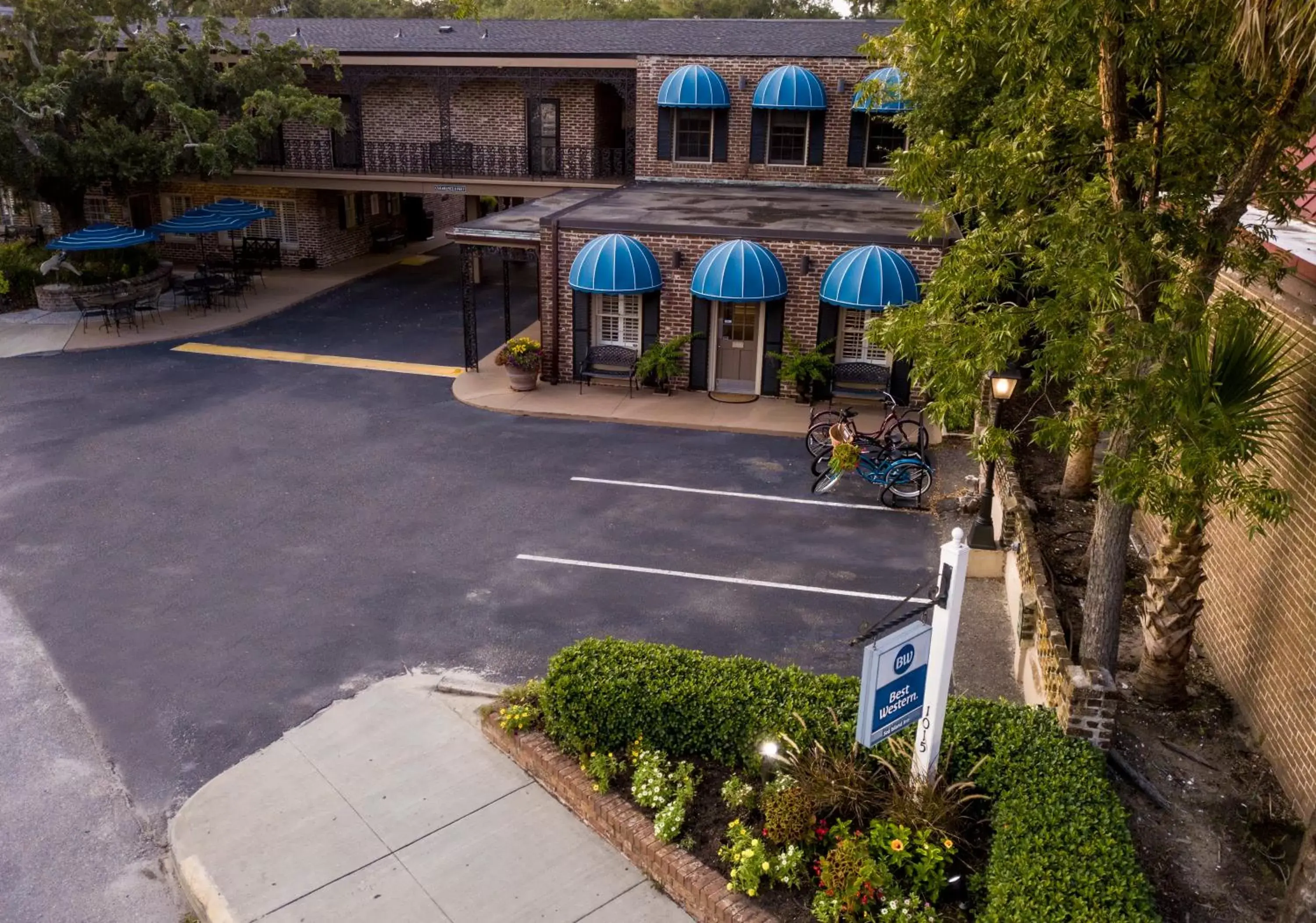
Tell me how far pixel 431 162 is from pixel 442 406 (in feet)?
41.9

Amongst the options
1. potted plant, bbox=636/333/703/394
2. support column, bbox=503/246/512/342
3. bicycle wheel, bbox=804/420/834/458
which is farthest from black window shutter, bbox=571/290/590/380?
bicycle wheel, bbox=804/420/834/458

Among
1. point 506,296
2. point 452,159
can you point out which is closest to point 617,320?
point 506,296

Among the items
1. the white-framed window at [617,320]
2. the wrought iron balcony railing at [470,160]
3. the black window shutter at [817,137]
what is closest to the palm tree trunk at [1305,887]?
the white-framed window at [617,320]

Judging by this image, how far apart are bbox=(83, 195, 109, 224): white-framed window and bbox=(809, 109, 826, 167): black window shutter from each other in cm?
2166

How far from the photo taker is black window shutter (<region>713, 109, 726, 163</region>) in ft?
86.5

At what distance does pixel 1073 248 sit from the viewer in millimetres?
7602

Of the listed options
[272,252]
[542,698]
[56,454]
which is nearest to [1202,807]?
[542,698]

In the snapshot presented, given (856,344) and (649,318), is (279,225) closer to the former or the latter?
(649,318)

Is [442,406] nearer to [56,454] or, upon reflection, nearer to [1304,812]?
[56,454]

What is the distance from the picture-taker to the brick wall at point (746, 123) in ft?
84.1

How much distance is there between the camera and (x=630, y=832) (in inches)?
309

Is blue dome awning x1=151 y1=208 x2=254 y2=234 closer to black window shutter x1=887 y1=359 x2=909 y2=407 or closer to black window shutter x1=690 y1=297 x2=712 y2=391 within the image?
black window shutter x1=690 y1=297 x2=712 y2=391

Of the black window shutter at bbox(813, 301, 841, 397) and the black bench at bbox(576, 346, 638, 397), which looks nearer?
the black window shutter at bbox(813, 301, 841, 397)

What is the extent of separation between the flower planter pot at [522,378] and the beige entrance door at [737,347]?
3.57 m
